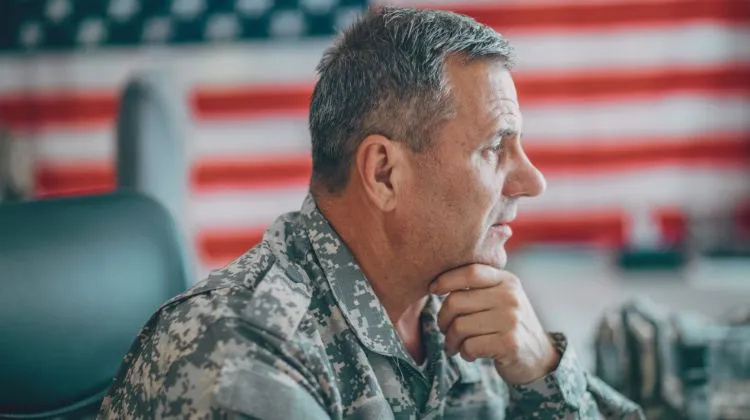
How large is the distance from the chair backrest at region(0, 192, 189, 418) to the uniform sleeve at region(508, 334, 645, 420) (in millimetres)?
617

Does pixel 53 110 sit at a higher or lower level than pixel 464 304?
higher

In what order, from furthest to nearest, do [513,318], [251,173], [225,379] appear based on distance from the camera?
[251,173]
[513,318]
[225,379]

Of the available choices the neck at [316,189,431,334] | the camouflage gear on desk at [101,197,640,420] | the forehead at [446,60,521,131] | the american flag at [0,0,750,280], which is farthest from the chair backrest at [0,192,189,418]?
the american flag at [0,0,750,280]

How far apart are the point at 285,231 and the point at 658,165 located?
2483 mm

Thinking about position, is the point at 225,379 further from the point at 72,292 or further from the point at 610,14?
the point at 610,14

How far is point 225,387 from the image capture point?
0.90 metres

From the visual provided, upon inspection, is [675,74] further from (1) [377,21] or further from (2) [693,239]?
(1) [377,21]

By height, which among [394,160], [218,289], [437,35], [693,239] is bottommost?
[693,239]

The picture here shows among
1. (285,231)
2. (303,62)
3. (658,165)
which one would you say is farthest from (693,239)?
(285,231)

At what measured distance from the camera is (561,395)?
49.9 inches

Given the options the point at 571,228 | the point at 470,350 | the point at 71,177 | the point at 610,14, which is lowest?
the point at 571,228

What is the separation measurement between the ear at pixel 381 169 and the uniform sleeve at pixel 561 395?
0.36m

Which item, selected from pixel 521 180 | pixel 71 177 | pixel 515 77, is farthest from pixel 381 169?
pixel 71 177

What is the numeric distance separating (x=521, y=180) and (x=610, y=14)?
2.26 meters
